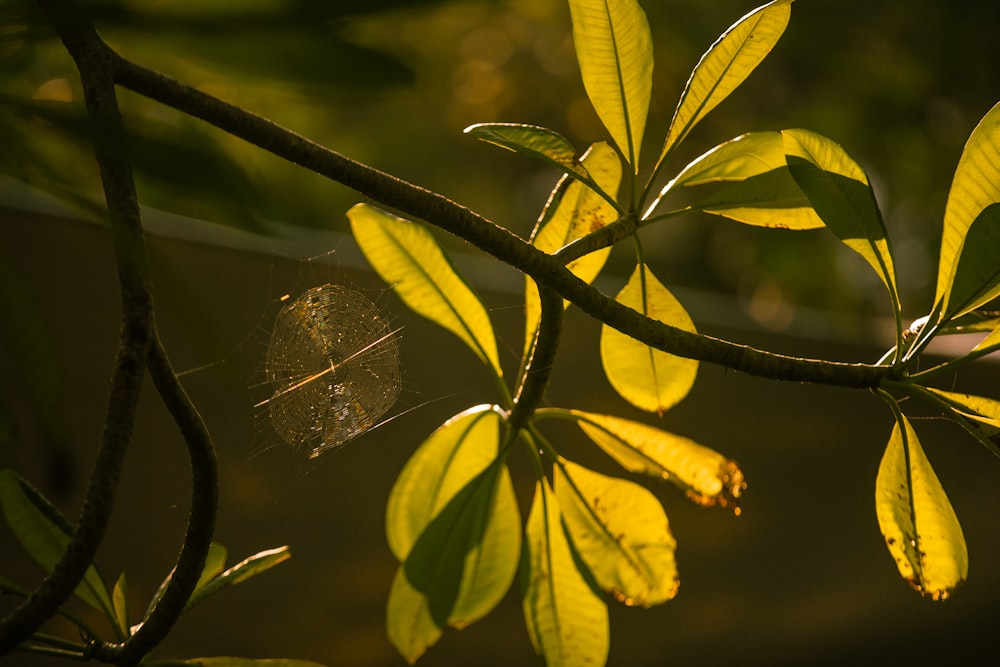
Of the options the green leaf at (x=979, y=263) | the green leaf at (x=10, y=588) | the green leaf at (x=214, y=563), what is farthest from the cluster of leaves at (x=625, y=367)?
the green leaf at (x=10, y=588)

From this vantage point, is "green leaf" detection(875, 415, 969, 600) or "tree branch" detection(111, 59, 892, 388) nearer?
"tree branch" detection(111, 59, 892, 388)

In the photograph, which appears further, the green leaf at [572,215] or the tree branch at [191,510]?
the green leaf at [572,215]

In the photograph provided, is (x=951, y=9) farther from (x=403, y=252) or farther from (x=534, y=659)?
(x=403, y=252)

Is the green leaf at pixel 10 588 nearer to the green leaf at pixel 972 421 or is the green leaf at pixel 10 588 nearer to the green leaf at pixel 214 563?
the green leaf at pixel 214 563

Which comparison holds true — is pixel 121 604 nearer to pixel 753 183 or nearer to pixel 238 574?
pixel 238 574

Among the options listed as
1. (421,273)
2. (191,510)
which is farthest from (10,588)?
(421,273)

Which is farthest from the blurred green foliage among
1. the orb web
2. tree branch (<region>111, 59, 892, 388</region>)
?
tree branch (<region>111, 59, 892, 388</region>)

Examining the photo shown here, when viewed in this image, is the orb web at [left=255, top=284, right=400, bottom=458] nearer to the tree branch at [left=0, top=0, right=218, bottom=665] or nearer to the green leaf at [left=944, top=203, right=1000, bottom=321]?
the tree branch at [left=0, top=0, right=218, bottom=665]
